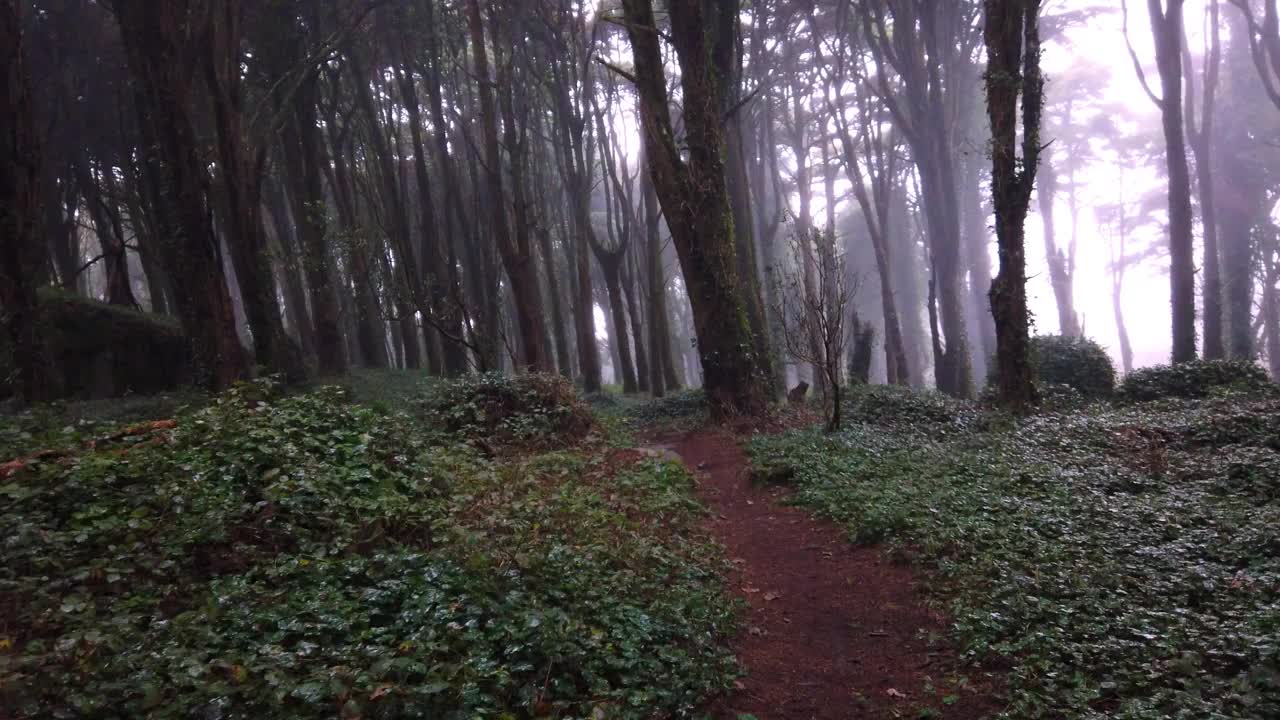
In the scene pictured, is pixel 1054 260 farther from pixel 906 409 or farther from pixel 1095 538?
pixel 1095 538

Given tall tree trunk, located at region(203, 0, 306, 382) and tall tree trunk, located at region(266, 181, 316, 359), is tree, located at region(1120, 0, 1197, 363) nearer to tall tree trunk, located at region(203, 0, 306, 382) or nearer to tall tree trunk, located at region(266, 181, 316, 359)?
tall tree trunk, located at region(203, 0, 306, 382)

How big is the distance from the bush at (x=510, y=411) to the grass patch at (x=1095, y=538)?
2.73 m

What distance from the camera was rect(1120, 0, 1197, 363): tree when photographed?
58.4 feet

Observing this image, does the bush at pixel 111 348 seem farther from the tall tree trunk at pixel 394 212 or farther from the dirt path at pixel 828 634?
the dirt path at pixel 828 634

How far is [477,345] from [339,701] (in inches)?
486

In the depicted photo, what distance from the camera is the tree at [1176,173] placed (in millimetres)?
17812

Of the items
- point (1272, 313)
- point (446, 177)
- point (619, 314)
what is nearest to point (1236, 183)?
point (1272, 313)

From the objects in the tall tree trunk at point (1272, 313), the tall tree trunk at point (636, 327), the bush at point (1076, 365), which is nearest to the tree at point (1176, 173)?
the bush at point (1076, 365)

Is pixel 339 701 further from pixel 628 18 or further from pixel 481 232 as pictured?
pixel 481 232

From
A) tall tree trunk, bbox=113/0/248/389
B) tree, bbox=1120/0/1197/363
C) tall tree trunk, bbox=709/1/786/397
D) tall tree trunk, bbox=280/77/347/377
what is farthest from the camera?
tree, bbox=1120/0/1197/363

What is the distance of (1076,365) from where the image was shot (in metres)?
15.7

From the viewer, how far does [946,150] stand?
21641 millimetres

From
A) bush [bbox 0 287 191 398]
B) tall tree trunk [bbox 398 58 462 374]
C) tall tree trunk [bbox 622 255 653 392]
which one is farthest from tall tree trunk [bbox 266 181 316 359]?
tall tree trunk [bbox 622 255 653 392]

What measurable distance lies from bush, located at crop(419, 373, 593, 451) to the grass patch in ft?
8.95
